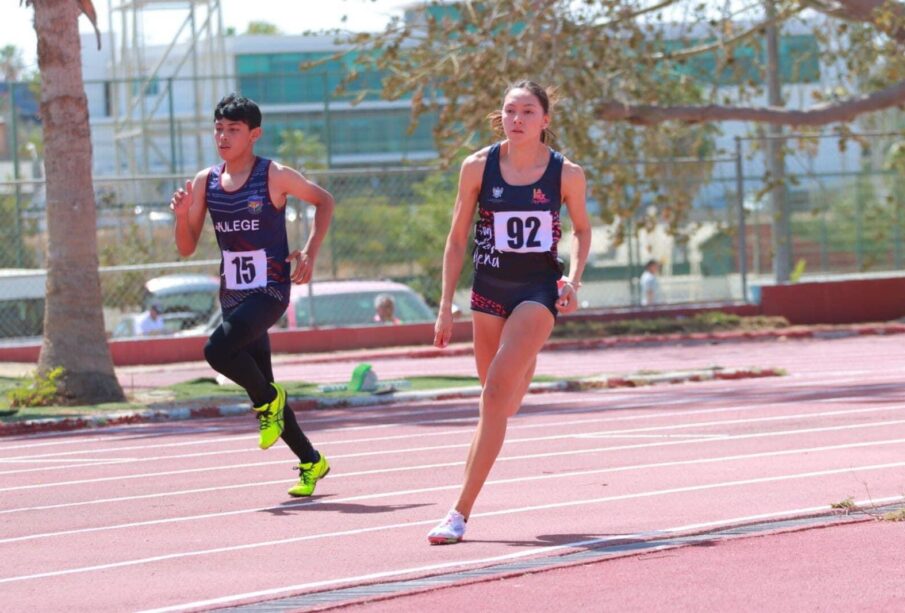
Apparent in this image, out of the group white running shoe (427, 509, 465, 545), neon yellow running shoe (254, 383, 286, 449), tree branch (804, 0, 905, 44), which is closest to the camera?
white running shoe (427, 509, 465, 545)

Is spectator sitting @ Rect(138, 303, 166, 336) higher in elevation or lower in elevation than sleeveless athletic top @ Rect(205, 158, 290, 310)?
lower

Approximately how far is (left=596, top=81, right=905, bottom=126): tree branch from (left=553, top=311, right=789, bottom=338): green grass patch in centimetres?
336

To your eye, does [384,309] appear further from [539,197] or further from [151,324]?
[539,197]

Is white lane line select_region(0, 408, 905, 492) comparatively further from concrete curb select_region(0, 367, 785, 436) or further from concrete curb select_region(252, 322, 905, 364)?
concrete curb select_region(252, 322, 905, 364)

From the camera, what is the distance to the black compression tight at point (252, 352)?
8656 millimetres

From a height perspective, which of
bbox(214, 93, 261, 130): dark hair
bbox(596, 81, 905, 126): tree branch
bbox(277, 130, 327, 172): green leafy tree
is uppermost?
bbox(277, 130, 327, 172): green leafy tree

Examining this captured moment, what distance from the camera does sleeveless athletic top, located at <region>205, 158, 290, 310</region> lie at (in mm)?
8922

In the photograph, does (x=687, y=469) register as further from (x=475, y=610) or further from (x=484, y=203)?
(x=475, y=610)

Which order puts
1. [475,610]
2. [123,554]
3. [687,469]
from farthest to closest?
[687,469] → [123,554] → [475,610]

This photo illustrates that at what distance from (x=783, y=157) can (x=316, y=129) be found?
48.6 m

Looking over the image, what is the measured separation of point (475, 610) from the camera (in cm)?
569

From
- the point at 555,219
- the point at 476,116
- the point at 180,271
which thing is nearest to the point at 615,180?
the point at 476,116

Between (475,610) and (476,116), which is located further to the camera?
(476,116)

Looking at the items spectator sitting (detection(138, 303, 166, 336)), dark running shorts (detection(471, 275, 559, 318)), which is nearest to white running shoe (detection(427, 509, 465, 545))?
dark running shorts (detection(471, 275, 559, 318))
